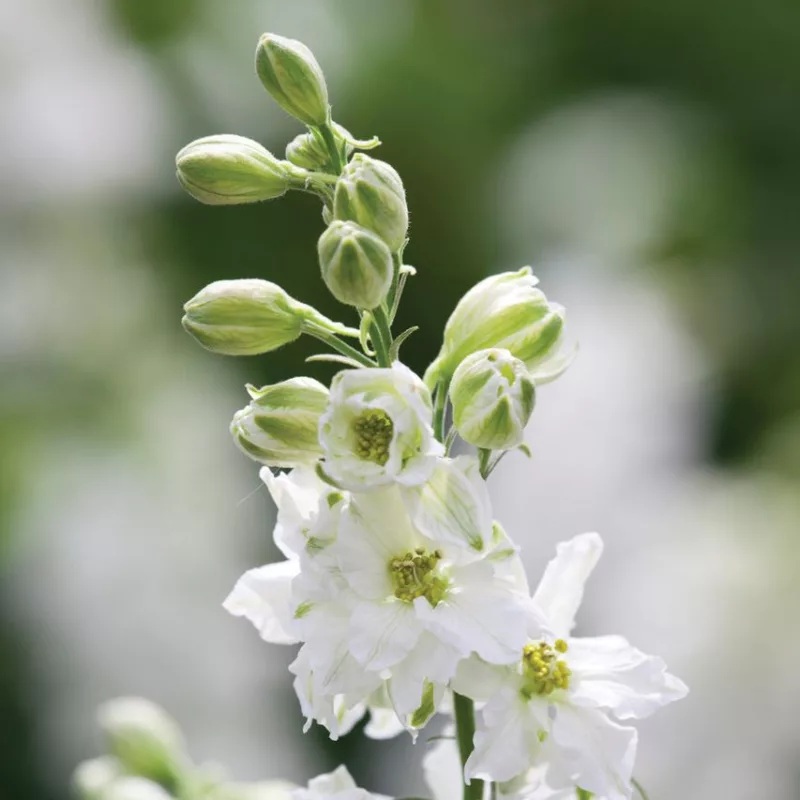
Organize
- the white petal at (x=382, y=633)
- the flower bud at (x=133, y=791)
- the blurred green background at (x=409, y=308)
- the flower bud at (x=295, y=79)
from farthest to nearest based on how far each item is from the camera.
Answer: the blurred green background at (x=409, y=308) → the flower bud at (x=133, y=791) → the flower bud at (x=295, y=79) → the white petal at (x=382, y=633)

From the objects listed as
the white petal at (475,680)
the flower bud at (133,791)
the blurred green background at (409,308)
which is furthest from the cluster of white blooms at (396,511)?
the blurred green background at (409,308)

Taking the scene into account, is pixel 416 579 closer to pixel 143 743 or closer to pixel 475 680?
pixel 475 680

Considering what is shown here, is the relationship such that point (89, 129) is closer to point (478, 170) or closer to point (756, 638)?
point (478, 170)

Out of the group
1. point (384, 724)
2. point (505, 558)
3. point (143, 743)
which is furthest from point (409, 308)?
point (505, 558)

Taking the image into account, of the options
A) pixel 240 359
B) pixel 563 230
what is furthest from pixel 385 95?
pixel 240 359

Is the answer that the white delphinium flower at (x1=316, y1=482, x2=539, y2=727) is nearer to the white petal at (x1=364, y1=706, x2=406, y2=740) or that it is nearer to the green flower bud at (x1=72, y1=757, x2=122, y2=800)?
the white petal at (x1=364, y1=706, x2=406, y2=740)

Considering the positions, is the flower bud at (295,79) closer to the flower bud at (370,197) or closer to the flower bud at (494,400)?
the flower bud at (370,197)
